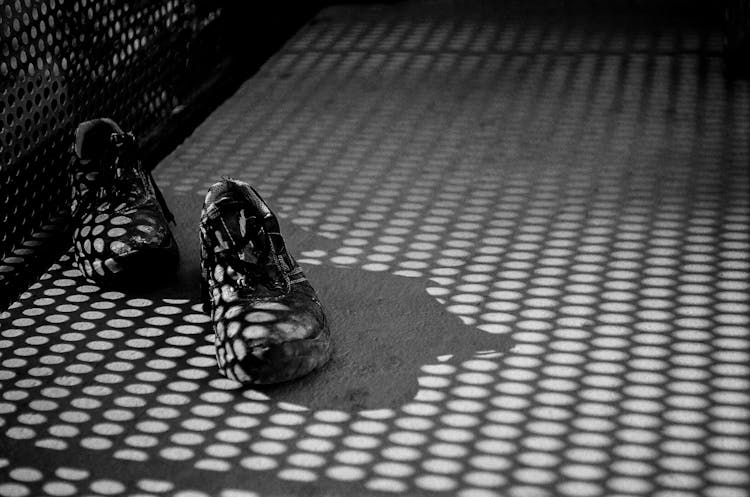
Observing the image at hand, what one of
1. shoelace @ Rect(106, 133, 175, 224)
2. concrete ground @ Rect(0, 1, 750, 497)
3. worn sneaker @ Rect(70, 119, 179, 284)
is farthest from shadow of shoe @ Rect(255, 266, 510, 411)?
shoelace @ Rect(106, 133, 175, 224)

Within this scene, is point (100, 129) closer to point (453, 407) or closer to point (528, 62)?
point (453, 407)

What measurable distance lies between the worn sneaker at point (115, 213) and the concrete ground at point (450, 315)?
7 centimetres

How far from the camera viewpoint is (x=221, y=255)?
5.91 feet

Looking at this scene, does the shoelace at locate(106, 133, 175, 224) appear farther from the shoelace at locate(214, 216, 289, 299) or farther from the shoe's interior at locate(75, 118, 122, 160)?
the shoelace at locate(214, 216, 289, 299)

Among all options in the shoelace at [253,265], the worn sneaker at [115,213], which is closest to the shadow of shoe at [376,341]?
the shoelace at [253,265]

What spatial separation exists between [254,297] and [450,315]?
0.44 m

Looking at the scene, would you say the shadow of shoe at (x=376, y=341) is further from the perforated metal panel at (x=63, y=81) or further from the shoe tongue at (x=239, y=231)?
the perforated metal panel at (x=63, y=81)

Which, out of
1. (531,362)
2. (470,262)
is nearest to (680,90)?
(470,262)

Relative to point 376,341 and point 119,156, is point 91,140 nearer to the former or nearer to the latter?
point 119,156

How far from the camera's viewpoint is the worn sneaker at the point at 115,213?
6.48 feet

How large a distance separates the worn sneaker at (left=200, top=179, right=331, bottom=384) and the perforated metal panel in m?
Answer: 0.62

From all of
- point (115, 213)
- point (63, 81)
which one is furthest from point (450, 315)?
point (63, 81)

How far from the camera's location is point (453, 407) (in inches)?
64.0

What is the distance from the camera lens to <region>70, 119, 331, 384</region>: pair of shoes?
165cm
